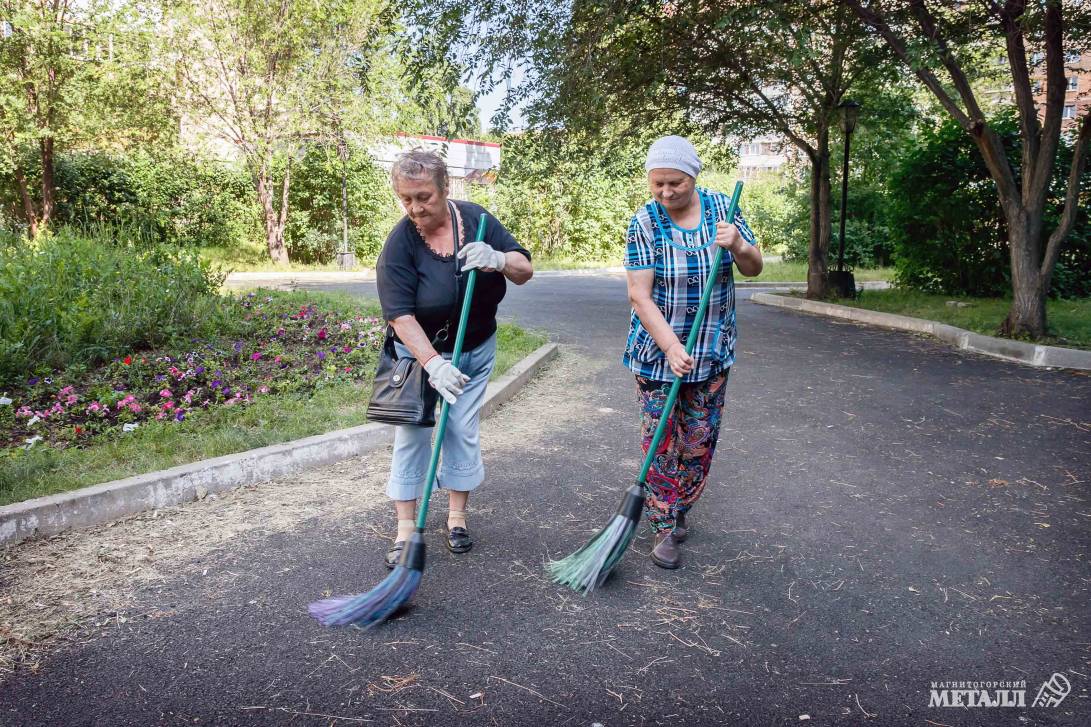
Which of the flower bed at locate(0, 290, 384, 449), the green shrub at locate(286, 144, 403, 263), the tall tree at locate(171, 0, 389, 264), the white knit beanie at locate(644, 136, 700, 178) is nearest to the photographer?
the white knit beanie at locate(644, 136, 700, 178)

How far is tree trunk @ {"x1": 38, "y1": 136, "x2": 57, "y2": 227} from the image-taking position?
1808 cm

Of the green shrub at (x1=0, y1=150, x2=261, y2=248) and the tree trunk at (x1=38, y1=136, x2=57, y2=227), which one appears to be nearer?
the tree trunk at (x1=38, y1=136, x2=57, y2=227)

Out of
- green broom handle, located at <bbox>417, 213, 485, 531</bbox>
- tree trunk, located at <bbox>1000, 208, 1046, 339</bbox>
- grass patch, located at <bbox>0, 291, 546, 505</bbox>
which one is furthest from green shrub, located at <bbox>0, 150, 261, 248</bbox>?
green broom handle, located at <bbox>417, 213, 485, 531</bbox>

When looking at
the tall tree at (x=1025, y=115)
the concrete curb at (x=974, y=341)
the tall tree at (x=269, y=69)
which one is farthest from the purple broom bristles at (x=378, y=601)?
the tall tree at (x=269, y=69)

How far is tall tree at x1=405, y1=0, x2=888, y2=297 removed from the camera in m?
8.91

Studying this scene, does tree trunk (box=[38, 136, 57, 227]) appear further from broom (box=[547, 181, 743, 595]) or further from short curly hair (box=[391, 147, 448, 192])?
broom (box=[547, 181, 743, 595])

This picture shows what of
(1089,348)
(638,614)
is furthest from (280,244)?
(638,614)

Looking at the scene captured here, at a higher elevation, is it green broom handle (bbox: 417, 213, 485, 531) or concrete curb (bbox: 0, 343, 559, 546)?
green broom handle (bbox: 417, 213, 485, 531)

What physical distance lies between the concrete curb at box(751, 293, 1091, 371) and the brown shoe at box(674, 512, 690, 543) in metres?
6.40

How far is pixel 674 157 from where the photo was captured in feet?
9.85

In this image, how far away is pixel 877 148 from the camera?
14953mm

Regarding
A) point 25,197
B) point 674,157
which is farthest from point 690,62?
point 25,197

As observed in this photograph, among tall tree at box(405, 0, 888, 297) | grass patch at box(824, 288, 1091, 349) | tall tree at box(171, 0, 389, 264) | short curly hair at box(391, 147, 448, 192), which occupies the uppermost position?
tall tree at box(171, 0, 389, 264)

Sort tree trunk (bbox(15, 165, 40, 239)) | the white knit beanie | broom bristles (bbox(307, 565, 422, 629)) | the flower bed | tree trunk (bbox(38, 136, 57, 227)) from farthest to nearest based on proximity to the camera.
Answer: tree trunk (bbox(15, 165, 40, 239)) < tree trunk (bbox(38, 136, 57, 227)) < the flower bed < the white knit beanie < broom bristles (bbox(307, 565, 422, 629))
